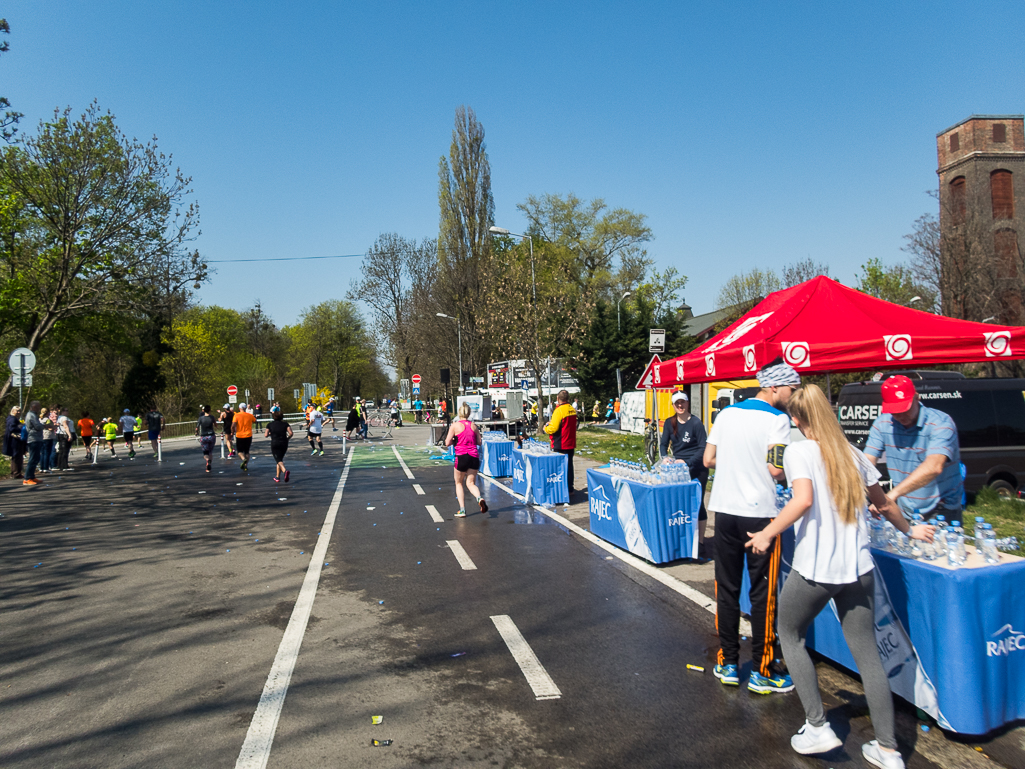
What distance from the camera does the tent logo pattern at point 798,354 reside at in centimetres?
→ 735

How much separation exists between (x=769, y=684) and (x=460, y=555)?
15.2 feet

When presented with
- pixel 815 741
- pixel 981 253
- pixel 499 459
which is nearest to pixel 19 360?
pixel 499 459

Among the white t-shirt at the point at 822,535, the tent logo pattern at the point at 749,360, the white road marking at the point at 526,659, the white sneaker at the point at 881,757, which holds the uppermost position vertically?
the tent logo pattern at the point at 749,360

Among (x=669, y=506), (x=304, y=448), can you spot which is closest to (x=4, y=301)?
(x=304, y=448)

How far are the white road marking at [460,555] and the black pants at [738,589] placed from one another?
3.68 m

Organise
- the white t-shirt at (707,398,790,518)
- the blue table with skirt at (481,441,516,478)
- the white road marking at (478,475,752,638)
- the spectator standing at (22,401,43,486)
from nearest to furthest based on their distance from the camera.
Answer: the white t-shirt at (707,398,790,518), the white road marking at (478,475,752,638), the blue table with skirt at (481,441,516,478), the spectator standing at (22,401,43,486)

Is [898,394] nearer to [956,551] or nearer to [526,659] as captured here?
[956,551]

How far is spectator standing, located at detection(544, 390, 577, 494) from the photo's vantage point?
11.8m

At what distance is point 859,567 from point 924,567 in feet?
2.32

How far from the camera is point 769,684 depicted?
4.28 metres

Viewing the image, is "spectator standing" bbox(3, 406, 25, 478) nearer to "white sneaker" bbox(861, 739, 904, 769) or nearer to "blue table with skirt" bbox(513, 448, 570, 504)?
"blue table with skirt" bbox(513, 448, 570, 504)

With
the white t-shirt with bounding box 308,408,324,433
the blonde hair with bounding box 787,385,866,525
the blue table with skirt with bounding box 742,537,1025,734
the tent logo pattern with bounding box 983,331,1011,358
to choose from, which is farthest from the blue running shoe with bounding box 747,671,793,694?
the white t-shirt with bounding box 308,408,324,433

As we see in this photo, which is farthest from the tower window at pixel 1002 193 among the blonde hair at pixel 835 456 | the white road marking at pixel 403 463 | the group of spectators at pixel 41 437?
the blonde hair at pixel 835 456

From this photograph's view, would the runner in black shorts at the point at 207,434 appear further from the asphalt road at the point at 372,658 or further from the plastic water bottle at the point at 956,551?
the plastic water bottle at the point at 956,551
